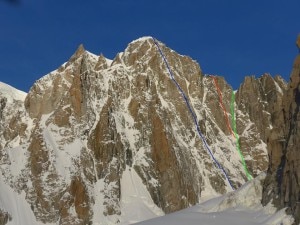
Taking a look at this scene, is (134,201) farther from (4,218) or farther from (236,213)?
(236,213)

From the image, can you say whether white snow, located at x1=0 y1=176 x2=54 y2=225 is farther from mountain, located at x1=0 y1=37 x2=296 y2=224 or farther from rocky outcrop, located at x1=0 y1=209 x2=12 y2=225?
rocky outcrop, located at x1=0 y1=209 x2=12 y2=225

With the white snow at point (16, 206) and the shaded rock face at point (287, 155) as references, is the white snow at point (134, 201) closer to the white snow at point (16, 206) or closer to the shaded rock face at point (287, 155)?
the white snow at point (16, 206)

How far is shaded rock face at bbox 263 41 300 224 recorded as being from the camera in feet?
207

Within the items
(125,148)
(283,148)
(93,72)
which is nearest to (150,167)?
(125,148)

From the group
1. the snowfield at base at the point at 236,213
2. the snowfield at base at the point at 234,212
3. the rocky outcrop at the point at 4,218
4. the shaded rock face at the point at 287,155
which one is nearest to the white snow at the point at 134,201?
the rocky outcrop at the point at 4,218

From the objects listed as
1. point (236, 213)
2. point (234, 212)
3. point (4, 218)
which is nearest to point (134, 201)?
point (4, 218)

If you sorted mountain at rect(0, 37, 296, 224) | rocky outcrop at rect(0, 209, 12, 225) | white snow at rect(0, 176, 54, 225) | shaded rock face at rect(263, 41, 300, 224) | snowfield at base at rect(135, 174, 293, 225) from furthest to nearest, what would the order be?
mountain at rect(0, 37, 296, 224) < white snow at rect(0, 176, 54, 225) < rocky outcrop at rect(0, 209, 12, 225) < shaded rock face at rect(263, 41, 300, 224) < snowfield at base at rect(135, 174, 293, 225)

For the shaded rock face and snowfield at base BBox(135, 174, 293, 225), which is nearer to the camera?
snowfield at base BBox(135, 174, 293, 225)

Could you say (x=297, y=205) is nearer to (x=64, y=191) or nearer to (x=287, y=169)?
(x=287, y=169)

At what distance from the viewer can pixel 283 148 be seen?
72.8 metres

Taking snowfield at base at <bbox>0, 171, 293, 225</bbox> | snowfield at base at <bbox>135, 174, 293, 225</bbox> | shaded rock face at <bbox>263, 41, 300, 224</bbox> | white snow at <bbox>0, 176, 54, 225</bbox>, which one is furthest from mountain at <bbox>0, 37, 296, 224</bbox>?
shaded rock face at <bbox>263, 41, 300, 224</bbox>

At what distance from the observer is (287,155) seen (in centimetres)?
6700

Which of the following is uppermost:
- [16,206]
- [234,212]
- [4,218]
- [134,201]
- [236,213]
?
[16,206]

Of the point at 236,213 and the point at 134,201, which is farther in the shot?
the point at 134,201
